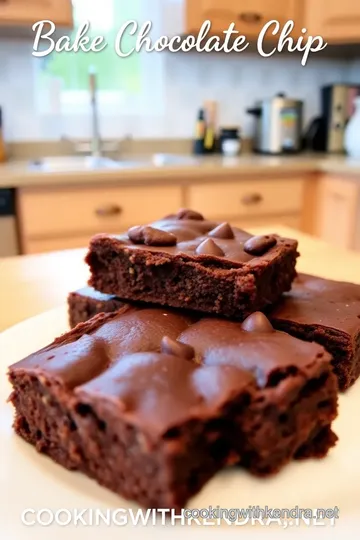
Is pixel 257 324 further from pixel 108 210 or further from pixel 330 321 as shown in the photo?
pixel 108 210

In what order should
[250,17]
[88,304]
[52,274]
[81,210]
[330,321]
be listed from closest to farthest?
[330,321] < [88,304] < [52,274] < [81,210] < [250,17]

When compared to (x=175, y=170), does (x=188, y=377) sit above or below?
below

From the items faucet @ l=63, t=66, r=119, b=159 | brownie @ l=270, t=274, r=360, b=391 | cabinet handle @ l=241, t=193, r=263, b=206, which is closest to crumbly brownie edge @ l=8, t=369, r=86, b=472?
brownie @ l=270, t=274, r=360, b=391

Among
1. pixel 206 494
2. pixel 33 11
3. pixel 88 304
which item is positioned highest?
pixel 33 11

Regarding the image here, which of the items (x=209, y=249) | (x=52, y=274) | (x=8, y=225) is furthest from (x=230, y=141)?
(x=209, y=249)

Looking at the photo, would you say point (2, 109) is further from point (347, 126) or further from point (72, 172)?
point (347, 126)
